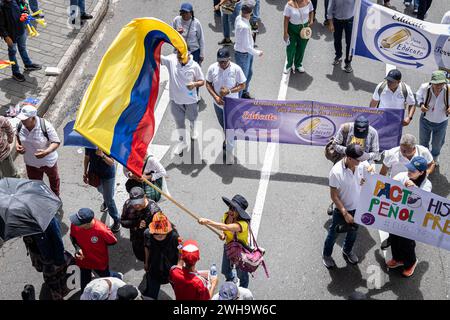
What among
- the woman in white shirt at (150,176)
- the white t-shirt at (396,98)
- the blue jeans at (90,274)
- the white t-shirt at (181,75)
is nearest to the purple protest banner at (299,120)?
the white t-shirt at (396,98)

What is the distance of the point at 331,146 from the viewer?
356 inches

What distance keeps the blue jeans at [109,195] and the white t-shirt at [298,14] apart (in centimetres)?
489

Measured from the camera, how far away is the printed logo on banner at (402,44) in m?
10.8

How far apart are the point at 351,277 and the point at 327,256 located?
0.42 m

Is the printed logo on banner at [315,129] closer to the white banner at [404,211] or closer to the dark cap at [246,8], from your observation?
the dark cap at [246,8]

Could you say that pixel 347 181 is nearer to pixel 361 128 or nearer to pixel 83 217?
pixel 361 128

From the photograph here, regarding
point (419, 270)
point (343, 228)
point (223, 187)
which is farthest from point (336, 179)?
point (223, 187)

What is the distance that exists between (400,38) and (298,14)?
1935mm

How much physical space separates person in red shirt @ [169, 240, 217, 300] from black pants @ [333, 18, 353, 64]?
675 cm

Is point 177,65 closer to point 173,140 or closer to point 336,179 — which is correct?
point 173,140

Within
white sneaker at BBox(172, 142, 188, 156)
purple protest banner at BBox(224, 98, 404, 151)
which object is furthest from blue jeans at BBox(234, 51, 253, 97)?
white sneaker at BBox(172, 142, 188, 156)

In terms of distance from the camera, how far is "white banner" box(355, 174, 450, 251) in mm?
7637

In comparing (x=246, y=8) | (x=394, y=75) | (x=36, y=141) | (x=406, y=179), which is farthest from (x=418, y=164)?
(x=36, y=141)

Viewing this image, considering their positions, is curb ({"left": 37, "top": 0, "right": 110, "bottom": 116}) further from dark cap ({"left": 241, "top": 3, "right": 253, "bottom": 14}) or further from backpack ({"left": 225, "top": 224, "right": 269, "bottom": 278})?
backpack ({"left": 225, "top": 224, "right": 269, "bottom": 278})
